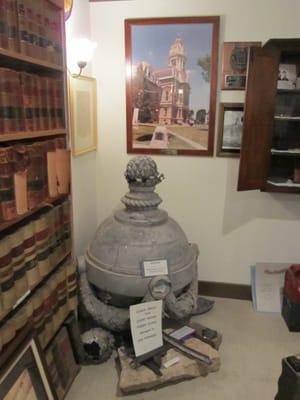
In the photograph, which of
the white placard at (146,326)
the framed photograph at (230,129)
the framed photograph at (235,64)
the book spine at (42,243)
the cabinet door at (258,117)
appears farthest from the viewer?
the framed photograph at (230,129)

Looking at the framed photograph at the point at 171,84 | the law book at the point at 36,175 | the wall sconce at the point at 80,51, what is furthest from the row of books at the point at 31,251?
the framed photograph at the point at 171,84

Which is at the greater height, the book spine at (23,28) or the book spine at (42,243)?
the book spine at (23,28)

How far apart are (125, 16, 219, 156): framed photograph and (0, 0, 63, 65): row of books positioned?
938 millimetres

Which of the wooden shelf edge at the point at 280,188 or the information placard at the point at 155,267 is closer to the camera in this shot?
the information placard at the point at 155,267

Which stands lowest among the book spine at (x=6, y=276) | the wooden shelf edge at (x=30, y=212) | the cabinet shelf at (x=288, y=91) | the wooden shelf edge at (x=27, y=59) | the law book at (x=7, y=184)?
the book spine at (x=6, y=276)

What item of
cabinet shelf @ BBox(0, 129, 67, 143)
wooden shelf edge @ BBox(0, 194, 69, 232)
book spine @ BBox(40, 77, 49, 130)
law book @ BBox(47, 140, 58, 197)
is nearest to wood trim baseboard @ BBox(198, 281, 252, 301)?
wooden shelf edge @ BBox(0, 194, 69, 232)

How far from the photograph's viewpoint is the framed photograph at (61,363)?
1861 millimetres

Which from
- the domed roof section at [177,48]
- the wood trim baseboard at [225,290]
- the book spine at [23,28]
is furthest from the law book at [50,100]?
the wood trim baseboard at [225,290]

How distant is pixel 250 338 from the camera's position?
2.47 m

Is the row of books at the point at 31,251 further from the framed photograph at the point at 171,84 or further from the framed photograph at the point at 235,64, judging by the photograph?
the framed photograph at the point at 235,64

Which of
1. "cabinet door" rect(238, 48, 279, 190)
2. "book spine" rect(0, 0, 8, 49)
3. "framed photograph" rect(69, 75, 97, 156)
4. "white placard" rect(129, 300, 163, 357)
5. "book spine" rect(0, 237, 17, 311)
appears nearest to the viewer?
"book spine" rect(0, 0, 8, 49)

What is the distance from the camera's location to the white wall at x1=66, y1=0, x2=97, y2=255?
2.39 meters

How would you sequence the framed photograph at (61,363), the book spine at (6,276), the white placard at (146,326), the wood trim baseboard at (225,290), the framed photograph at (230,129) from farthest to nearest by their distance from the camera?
the wood trim baseboard at (225,290) → the framed photograph at (230,129) → the white placard at (146,326) → the framed photograph at (61,363) → the book spine at (6,276)

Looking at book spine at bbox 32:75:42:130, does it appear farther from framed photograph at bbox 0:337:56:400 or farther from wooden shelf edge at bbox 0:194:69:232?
framed photograph at bbox 0:337:56:400
